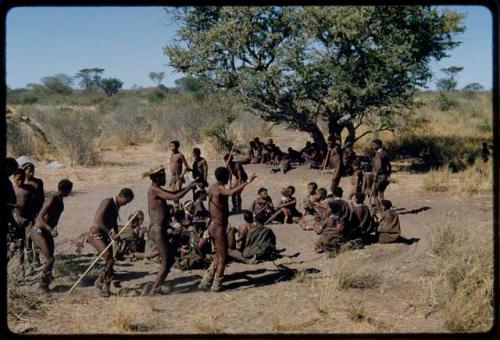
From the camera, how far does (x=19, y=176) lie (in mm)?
8891

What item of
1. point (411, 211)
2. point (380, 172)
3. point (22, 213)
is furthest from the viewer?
point (411, 211)

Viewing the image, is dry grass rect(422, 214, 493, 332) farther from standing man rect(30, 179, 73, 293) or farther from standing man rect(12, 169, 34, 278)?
standing man rect(12, 169, 34, 278)

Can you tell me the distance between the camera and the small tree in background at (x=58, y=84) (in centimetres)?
5500

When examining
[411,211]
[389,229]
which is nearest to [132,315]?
[389,229]

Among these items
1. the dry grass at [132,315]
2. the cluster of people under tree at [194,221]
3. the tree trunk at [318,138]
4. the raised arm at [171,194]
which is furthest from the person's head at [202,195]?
the tree trunk at [318,138]

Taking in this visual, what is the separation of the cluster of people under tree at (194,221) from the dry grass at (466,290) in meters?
2.08

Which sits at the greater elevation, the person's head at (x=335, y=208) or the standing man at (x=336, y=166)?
the standing man at (x=336, y=166)

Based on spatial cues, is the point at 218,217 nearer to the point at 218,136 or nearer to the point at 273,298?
the point at 273,298

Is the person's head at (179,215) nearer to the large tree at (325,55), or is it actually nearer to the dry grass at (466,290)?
the dry grass at (466,290)

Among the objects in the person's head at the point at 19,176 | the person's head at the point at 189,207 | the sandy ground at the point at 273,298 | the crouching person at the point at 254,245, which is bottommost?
the sandy ground at the point at 273,298

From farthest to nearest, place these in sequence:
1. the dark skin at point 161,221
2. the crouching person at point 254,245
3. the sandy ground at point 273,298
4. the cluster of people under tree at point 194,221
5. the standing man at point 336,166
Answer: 1. the standing man at point 336,166
2. the crouching person at point 254,245
3. the cluster of people under tree at point 194,221
4. the dark skin at point 161,221
5. the sandy ground at point 273,298

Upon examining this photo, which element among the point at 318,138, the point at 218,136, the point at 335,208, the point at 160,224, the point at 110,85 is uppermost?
the point at 110,85

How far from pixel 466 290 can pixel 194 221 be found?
505 centimetres

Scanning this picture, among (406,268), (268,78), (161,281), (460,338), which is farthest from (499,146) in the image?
(268,78)
